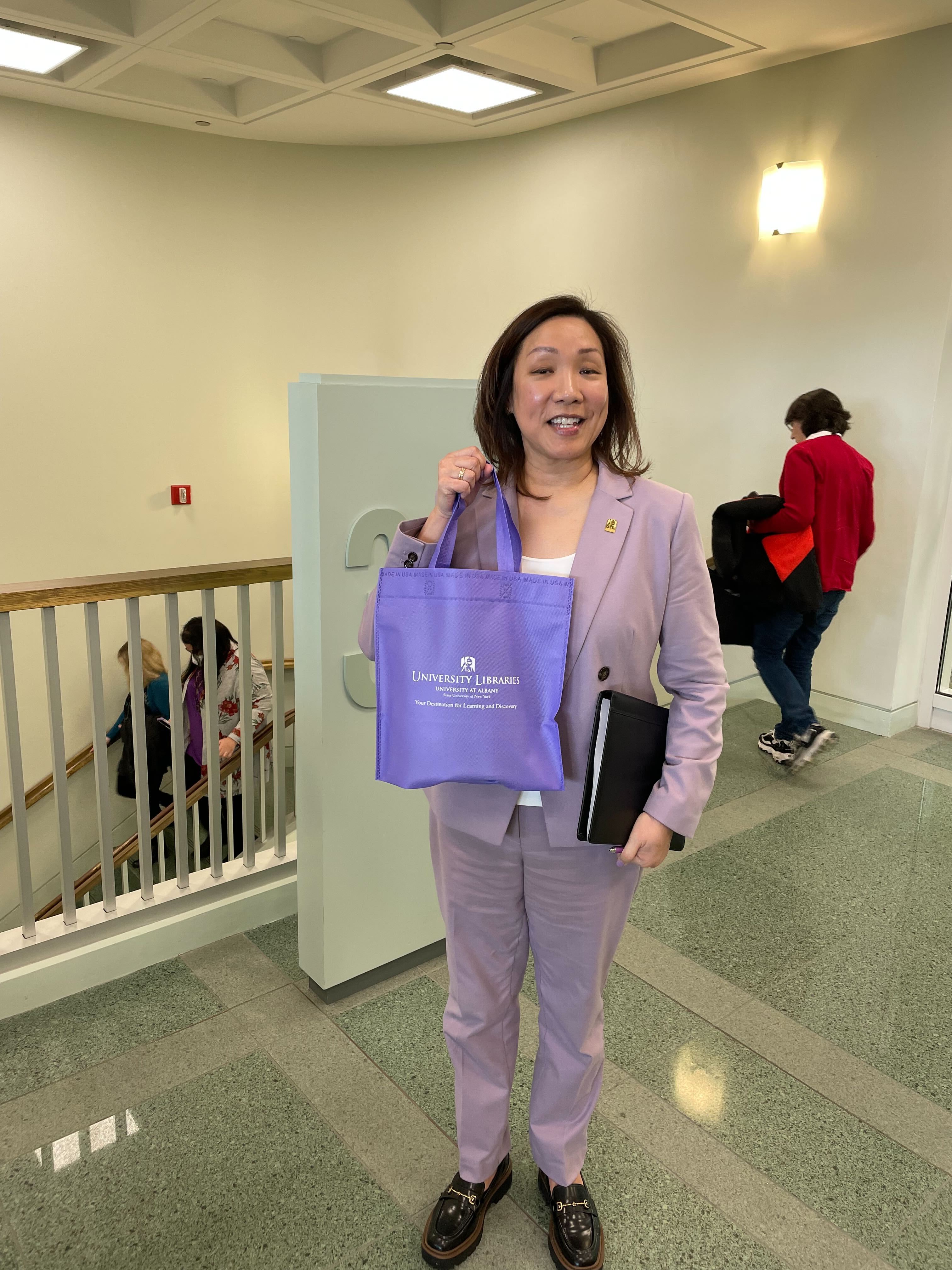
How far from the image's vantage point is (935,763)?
4113 millimetres

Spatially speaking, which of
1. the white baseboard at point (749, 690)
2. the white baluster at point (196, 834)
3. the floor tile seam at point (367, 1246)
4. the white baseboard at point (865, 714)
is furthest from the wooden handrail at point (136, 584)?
the white baseboard at point (749, 690)

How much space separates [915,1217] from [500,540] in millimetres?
1557

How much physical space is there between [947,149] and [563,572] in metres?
3.64

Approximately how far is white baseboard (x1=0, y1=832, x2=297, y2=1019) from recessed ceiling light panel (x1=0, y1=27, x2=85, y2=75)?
12.2ft

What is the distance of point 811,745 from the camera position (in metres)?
3.93

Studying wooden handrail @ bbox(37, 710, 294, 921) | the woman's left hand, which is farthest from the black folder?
wooden handrail @ bbox(37, 710, 294, 921)

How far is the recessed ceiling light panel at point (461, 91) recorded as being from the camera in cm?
445

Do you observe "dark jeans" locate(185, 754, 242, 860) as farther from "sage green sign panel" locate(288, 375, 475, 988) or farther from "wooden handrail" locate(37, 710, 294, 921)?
"sage green sign panel" locate(288, 375, 475, 988)

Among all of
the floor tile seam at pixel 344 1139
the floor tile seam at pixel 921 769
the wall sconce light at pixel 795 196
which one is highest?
the wall sconce light at pixel 795 196

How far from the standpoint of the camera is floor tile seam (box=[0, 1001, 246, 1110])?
6.42 feet

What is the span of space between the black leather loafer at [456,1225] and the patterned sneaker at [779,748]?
8.94 feet

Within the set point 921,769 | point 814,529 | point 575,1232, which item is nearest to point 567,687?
point 575,1232

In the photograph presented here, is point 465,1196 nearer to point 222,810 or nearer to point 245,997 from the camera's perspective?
point 245,997

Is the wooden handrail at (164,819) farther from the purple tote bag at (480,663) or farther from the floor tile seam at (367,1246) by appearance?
the purple tote bag at (480,663)
